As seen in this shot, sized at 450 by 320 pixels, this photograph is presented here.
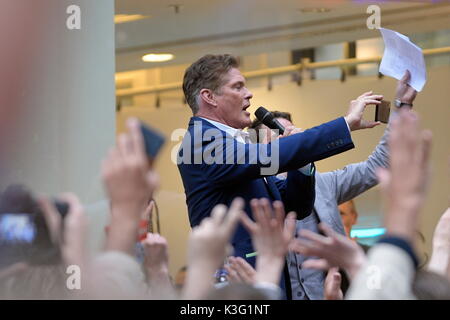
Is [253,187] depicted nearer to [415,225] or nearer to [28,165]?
[28,165]

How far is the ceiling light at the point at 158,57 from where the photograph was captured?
182 inches

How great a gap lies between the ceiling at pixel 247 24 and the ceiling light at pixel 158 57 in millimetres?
19

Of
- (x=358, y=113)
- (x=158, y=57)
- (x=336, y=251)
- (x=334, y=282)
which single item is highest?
(x=158, y=57)

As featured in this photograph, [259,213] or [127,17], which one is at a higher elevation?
[127,17]

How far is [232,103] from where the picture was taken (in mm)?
2863

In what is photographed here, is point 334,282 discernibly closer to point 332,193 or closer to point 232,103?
point 232,103

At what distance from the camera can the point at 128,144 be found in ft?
4.90

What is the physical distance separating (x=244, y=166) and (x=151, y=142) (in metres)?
1.00

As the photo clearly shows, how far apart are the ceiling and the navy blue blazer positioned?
1.69 metres

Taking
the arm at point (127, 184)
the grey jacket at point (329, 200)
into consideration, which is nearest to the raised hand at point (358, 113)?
the grey jacket at point (329, 200)

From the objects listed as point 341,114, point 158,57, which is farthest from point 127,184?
point 341,114

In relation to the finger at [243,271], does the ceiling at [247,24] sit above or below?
above

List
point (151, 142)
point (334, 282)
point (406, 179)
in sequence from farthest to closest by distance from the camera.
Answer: point (334, 282) < point (151, 142) < point (406, 179)

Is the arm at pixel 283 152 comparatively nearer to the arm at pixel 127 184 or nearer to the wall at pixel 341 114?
the arm at pixel 127 184
